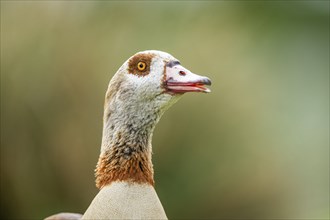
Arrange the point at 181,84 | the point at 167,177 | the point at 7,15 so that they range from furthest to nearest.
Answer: the point at 7,15
the point at 167,177
the point at 181,84

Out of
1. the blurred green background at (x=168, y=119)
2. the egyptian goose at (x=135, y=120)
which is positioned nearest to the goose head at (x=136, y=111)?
the egyptian goose at (x=135, y=120)

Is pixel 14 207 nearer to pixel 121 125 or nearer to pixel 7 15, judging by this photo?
pixel 7 15

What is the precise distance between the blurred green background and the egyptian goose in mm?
4406

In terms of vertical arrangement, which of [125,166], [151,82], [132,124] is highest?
[151,82]

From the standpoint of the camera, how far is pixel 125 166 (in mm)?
2768

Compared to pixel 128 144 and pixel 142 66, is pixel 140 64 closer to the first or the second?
pixel 142 66

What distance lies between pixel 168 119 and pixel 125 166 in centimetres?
472

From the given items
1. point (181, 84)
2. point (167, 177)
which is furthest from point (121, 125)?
point (167, 177)

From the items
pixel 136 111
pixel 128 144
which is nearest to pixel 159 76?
pixel 136 111

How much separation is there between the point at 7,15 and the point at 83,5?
82 cm

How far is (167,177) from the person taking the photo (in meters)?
7.32

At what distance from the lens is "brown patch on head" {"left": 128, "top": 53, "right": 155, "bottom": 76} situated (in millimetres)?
2789

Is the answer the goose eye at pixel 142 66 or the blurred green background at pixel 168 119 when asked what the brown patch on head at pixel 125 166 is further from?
the blurred green background at pixel 168 119

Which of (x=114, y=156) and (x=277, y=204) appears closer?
(x=114, y=156)
